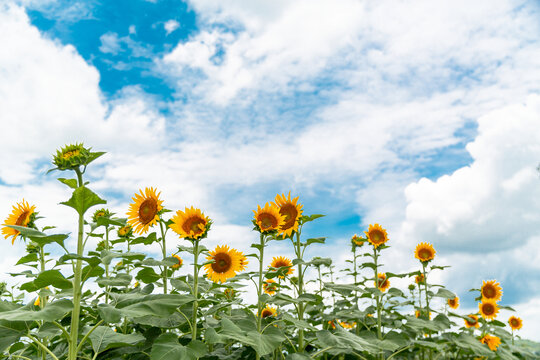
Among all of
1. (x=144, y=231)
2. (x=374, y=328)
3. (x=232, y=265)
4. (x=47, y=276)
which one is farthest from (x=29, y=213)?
(x=374, y=328)

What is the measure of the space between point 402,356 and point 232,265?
2946 millimetres

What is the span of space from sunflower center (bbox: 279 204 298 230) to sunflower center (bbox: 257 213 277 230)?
1.60 feet

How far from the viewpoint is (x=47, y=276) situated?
2.74 metres

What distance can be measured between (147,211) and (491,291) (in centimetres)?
523

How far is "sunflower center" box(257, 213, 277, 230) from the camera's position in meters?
3.69

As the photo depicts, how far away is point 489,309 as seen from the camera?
6293 mm

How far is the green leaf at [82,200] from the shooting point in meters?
2.60

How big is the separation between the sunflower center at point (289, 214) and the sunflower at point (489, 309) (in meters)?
3.76

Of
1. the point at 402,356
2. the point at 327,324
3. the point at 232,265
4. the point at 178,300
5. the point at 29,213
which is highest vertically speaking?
the point at 29,213

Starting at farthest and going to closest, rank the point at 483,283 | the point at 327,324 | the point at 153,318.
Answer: the point at 483,283, the point at 327,324, the point at 153,318

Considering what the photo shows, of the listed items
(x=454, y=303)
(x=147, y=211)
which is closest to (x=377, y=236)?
(x=454, y=303)

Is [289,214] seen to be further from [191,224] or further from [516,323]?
[516,323]

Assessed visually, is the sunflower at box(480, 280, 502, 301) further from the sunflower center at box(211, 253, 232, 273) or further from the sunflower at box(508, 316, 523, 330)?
the sunflower center at box(211, 253, 232, 273)

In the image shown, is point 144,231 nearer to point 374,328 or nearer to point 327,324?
point 327,324
